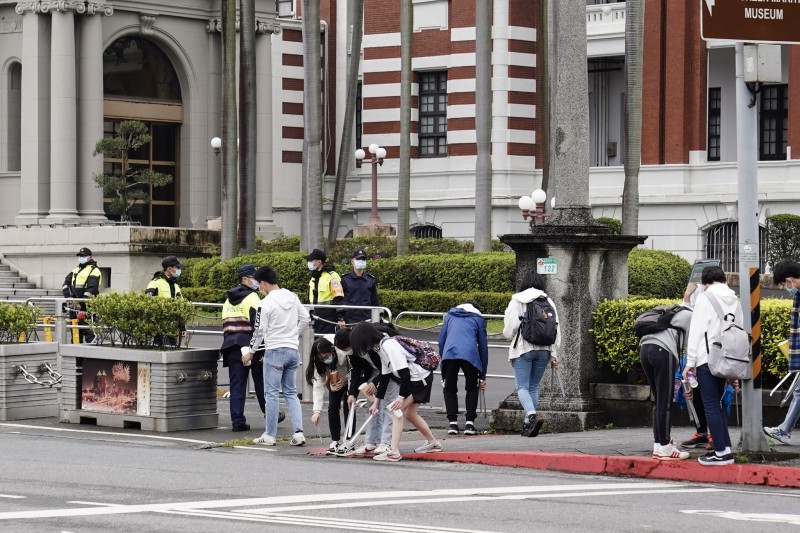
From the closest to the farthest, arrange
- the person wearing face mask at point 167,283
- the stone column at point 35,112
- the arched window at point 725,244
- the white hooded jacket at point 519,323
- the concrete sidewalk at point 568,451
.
→ the concrete sidewalk at point 568,451, the white hooded jacket at point 519,323, the person wearing face mask at point 167,283, the arched window at point 725,244, the stone column at point 35,112

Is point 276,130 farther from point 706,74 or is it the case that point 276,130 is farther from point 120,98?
point 706,74

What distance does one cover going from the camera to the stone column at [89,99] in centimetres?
4772

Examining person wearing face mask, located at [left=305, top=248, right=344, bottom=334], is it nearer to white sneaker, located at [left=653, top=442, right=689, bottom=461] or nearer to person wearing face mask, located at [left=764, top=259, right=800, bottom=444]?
person wearing face mask, located at [left=764, top=259, right=800, bottom=444]

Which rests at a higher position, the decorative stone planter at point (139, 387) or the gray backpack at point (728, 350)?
the gray backpack at point (728, 350)

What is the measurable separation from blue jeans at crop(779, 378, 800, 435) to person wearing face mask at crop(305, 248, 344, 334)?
801cm

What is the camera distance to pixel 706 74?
47.7 metres

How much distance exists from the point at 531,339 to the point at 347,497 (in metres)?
5.04

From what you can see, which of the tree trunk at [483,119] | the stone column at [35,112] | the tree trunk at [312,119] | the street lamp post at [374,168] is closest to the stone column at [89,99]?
the stone column at [35,112]

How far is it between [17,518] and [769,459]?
728cm

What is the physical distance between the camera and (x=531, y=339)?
1778cm

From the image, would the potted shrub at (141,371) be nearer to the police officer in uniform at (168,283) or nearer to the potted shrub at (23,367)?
A: the police officer in uniform at (168,283)

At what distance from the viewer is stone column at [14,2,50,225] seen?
47438 millimetres

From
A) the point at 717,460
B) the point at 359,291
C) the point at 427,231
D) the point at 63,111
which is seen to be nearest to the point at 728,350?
A: the point at 717,460

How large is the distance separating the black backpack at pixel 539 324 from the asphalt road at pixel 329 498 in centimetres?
216
